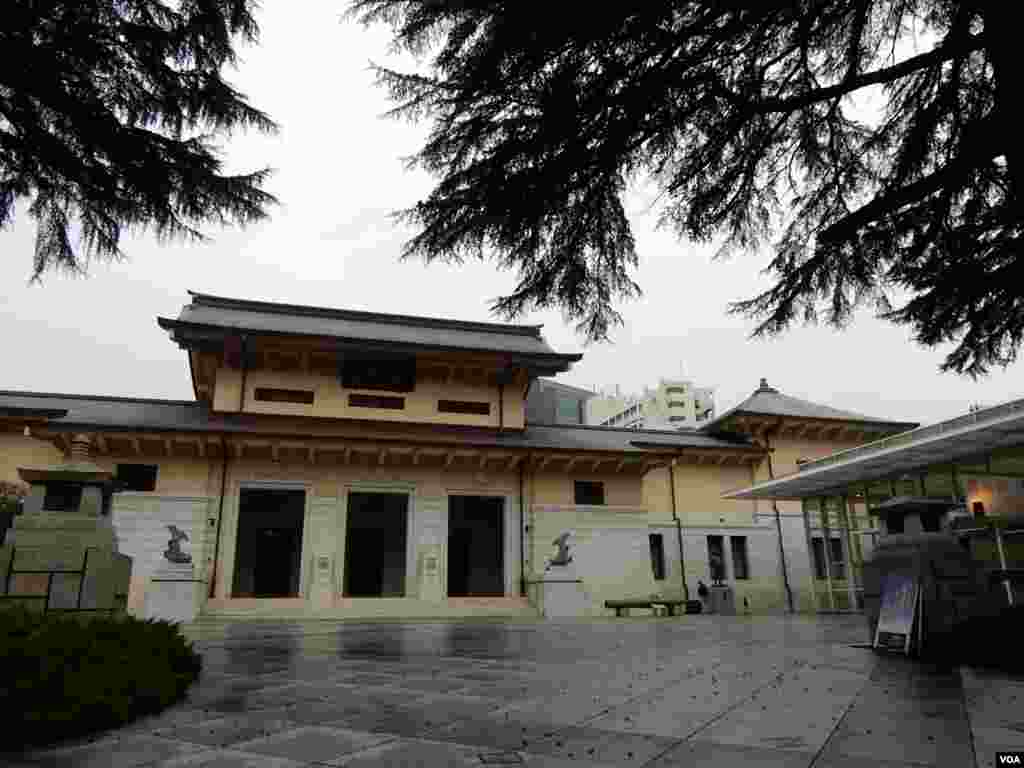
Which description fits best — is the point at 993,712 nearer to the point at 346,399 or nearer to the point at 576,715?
the point at 576,715

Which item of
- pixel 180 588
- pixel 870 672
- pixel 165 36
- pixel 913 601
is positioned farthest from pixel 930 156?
pixel 180 588

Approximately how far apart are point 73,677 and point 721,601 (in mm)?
21749

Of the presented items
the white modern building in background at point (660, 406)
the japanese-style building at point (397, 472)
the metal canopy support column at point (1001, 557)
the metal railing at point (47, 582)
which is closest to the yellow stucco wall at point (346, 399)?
the japanese-style building at point (397, 472)

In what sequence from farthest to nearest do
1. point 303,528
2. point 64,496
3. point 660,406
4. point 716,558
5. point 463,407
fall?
point 660,406 < point 716,558 < point 463,407 < point 303,528 < point 64,496

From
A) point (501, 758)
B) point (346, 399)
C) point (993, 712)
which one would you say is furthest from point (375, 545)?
point (993, 712)

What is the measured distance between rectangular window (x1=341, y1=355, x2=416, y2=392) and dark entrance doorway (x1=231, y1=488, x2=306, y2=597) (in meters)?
5.92

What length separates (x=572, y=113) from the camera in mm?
3646

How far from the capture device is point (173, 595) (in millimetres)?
16734

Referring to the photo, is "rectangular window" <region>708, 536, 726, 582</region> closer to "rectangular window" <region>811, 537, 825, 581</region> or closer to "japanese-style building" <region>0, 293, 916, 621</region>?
"japanese-style building" <region>0, 293, 916, 621</region>

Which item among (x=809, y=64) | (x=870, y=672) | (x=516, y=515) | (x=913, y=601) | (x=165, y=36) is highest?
(x=165, y=36)

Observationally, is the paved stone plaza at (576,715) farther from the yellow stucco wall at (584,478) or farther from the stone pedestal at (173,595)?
the yellow stucco wall at (584,478)

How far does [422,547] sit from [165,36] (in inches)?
710

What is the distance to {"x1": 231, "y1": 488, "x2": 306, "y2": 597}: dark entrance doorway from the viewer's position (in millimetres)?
26016

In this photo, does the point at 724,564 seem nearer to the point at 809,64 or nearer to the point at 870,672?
the point at 870,672
